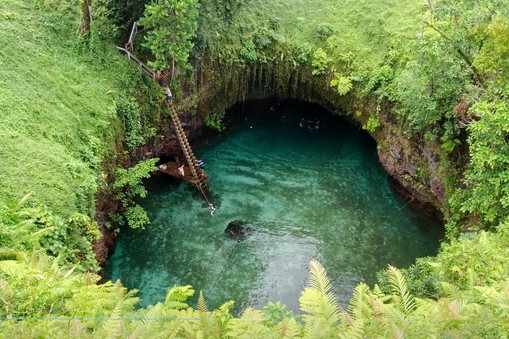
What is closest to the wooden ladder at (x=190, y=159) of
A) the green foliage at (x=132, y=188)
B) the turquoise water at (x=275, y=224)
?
the turquoise water at (x=275, y=224)

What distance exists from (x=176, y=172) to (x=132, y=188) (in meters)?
1.98

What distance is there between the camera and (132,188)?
13844 millimetres

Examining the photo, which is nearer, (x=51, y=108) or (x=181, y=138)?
(x=51, y=108)

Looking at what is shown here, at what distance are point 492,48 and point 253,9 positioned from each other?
Result: 36.6ft

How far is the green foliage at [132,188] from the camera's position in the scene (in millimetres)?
13039

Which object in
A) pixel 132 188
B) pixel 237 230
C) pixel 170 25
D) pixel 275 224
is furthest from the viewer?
pixel 275 224

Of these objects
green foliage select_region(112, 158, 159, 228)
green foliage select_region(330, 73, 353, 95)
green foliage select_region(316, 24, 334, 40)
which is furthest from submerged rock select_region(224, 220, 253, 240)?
green foliage select_region(316, 24, 334, 40)

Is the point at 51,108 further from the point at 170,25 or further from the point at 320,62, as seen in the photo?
the point at 320,62

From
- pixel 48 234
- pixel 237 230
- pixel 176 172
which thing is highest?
pixel 48 234

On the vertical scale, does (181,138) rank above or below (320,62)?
below

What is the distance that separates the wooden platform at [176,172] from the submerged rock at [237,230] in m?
2.07

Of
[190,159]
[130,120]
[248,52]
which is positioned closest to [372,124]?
[248,52]

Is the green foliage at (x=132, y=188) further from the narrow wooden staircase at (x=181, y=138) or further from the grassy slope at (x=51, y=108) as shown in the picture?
the narrow wooden staircase at (x=181, y=138)

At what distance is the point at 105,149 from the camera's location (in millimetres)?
12984
